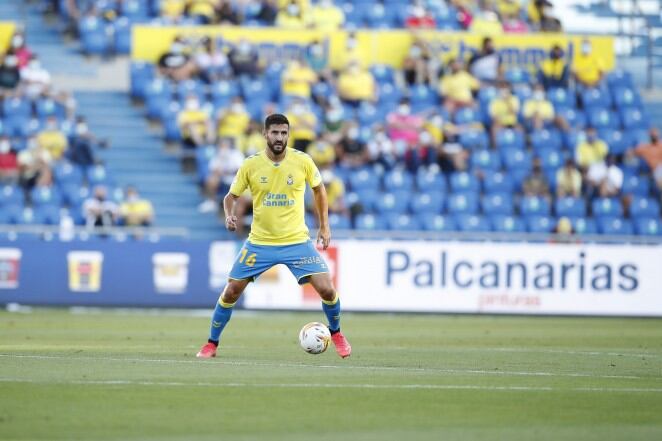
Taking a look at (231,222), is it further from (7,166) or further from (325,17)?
(325,17)

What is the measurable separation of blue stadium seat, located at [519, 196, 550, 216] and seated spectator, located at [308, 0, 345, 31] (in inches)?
257

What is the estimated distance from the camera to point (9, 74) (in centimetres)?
3078

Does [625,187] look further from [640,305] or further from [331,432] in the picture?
[331,432]

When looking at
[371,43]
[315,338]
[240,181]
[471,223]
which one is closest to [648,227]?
[471,223]

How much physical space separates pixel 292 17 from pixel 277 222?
19.8 meters

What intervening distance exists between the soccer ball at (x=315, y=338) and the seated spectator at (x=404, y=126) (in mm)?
16265

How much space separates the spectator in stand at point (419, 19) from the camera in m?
34.3

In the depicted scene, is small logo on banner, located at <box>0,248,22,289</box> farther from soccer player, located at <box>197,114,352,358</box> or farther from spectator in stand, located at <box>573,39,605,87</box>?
spectator in stand, located at <box>573,39,605,87</box>

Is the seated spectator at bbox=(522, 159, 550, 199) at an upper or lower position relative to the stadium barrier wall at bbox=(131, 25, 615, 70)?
lower

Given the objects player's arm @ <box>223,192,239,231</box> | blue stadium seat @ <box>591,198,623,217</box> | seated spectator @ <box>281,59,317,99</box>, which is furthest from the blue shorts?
blue stadium seat @ <box>591,198,623,217</box>

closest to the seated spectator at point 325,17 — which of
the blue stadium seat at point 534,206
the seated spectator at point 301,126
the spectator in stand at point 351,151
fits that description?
the seated spectator at point 301,126

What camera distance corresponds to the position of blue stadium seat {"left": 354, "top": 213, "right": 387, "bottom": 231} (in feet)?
93.2

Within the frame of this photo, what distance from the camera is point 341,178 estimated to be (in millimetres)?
29531

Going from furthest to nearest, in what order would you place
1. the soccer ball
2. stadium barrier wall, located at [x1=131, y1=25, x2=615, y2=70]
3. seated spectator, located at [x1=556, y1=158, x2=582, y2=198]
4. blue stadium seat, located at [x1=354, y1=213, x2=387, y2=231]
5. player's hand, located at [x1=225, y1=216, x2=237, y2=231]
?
stadium barrier wall, located at [x1=131, y1=25, x2=615, y2=70]
seated spectator, located at [x1=556, y1=158, x2=582, y2=198]
blue stadium seat, located at [x1=354, y1=213, x2=387, y2=231]
the soccer ball
player's hand, located at [x1=225, y1=216, x2=237, y2=231]
